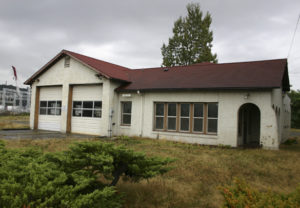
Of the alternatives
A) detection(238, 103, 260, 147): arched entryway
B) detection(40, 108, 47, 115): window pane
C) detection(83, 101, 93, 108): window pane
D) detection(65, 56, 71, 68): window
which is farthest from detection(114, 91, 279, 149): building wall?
detection(40, 108, 47, 115): window pane

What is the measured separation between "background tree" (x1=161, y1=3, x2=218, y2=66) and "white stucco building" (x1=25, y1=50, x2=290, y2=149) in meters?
19.4

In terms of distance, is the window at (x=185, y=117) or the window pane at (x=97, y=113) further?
the window pane at (x=97, y=113)

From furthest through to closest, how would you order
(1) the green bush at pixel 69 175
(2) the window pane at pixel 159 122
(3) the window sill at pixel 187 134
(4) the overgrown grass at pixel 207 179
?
1. (2) the window pane at pixel 159 122
2. (3) the window sill at pixel 187 134
3. (4) the overgrown grass at pixel 207 179
4. (1) the green bush at pixel 69 175

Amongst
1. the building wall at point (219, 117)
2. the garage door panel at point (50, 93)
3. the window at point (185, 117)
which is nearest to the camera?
the building wall at point (219, 117)

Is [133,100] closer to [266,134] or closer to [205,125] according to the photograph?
[205,125]

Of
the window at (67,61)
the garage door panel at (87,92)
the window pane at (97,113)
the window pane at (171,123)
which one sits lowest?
the window pane at (171,123)

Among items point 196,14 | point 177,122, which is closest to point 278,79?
point 177,122

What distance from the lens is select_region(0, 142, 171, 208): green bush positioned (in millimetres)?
3291

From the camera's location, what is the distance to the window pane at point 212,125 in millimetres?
14023

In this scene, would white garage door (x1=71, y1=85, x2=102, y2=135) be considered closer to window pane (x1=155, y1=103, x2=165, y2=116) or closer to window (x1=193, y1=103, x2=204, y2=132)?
window pane (x1=155, y1=103, x2=165, y2=116)

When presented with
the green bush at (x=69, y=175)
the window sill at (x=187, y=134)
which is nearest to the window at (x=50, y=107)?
the window sill at (x=187, y=134)

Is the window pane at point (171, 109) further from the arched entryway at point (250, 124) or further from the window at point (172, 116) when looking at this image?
the arched entryway at point (250, 124)

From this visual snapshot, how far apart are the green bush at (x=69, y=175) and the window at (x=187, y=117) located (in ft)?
32.1

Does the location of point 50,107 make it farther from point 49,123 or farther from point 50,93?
point 49,123
